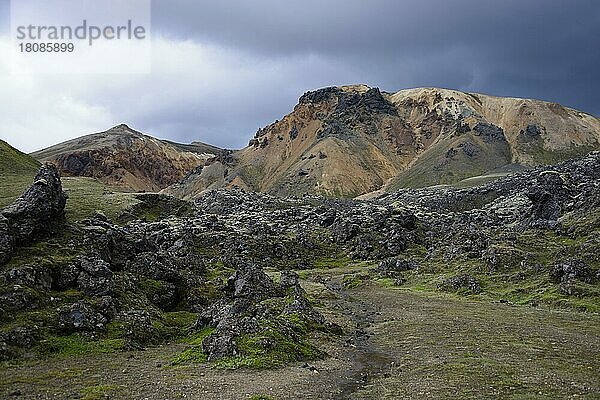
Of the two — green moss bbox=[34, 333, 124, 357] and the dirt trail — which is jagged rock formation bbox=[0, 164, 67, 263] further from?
the dirt trail

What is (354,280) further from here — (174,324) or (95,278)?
(95,278)

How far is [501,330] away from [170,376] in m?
34.4

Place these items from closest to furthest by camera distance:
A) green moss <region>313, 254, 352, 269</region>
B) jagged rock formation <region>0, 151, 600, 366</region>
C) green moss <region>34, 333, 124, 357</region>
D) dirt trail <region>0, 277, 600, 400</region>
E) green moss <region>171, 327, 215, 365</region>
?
dirt trail <region>0, 277, 600, 400</region> → green moss <region>171, 327, 215, 365</region> → green moss <region>34, 333, 124, 357</region> → jagged rock formation <region>0, 151, 600, 366</region> → green moss <region>313, 254, 352, 269</region>

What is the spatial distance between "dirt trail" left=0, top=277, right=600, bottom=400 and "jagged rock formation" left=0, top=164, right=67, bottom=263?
19.4 metres

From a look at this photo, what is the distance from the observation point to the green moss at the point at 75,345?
45.5m

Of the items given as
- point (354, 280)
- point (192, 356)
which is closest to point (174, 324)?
point (192, 356)

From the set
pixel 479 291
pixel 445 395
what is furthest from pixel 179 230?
pixel 445 395

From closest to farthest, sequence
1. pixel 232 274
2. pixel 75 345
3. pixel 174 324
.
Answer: pixel 75 345
pixel 174 324
pixel 232 274

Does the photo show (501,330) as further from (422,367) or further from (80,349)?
(80,349)

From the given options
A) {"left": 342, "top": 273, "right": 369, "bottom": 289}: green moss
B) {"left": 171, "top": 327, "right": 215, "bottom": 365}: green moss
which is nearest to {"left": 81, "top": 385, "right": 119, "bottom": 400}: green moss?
{"left": 171, "top": 327, "right": 215, "bottom": 365}: green moss

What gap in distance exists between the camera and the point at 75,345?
47094 millimetres

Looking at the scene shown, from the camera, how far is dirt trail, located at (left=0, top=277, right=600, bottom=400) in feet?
109

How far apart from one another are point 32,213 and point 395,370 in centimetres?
4679

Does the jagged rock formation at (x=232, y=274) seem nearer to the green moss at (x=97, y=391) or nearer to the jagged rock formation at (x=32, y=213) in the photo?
the jagged rock formation at (x=32, y=213)
